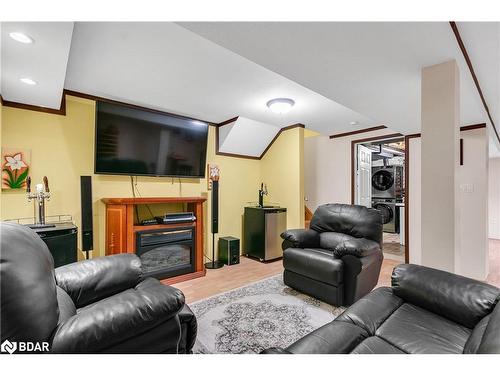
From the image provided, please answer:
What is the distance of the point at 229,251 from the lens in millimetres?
3832

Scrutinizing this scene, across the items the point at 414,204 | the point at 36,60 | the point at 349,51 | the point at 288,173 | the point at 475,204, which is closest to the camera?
the point at 349,51

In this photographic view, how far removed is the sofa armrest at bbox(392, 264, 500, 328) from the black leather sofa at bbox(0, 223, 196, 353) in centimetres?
135

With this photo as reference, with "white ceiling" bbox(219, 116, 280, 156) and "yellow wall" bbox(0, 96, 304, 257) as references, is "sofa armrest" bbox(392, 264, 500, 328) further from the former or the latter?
"white ceiling" bbox(219, 116, 280, 156)

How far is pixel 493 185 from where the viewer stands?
6500mm

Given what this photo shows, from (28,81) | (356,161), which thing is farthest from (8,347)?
(356,161)

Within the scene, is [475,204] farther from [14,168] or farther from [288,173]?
[14,168]

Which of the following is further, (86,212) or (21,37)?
(86,212)

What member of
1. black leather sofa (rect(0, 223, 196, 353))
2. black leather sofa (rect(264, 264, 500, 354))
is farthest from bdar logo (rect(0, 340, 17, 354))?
black leather sofa (rect(264, 264, 500, 354))

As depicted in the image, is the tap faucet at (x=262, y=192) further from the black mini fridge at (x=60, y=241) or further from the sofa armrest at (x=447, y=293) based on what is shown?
the sofa armrest at (x=447, y=293)

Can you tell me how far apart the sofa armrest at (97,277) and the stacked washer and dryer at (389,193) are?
6.05m

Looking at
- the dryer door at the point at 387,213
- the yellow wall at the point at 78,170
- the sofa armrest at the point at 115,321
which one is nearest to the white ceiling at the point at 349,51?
the sofa armrest at the point at 115,321

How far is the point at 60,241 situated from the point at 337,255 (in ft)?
8.58

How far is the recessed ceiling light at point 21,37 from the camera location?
1.48 meters
